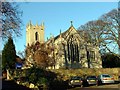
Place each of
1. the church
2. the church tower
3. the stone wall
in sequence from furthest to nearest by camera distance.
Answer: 1. the church tower
2. the church
3. the stone wall

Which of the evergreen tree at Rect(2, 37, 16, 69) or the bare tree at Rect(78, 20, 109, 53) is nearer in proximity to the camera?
the bare tree at Rect(78, 20, 109, 53)

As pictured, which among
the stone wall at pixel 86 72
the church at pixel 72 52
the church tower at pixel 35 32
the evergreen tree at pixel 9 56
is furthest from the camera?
the church tower at pixel 35 32

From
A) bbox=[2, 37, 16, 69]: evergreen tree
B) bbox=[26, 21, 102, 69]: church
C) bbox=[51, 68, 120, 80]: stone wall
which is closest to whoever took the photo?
bbox=[51, 68, 120, 80]: stone wall

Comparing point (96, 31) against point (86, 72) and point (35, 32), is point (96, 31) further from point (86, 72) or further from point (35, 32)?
point (35, 32)

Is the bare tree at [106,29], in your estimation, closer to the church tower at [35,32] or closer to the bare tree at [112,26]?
the bare tree at [112,26]

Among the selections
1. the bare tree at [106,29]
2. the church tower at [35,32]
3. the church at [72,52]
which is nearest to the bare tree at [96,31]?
the bare tree at [106,29]

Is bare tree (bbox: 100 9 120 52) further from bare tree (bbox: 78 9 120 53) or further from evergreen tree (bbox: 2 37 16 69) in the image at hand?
evergreen tree (bbox: 2 37 16 69)

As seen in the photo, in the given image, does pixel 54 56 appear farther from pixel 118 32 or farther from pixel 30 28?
pixel 30 28

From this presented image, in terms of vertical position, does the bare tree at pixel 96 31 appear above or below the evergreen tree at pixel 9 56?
above

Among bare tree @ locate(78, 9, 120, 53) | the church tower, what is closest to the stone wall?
bare tree @ locate(78, 9, 120, 53)

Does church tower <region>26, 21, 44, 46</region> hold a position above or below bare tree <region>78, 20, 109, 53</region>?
above

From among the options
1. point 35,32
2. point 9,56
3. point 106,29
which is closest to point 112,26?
point 106,29

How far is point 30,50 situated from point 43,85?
41.8 m

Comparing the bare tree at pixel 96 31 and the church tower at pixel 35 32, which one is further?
the church tower at pixel 35 32
